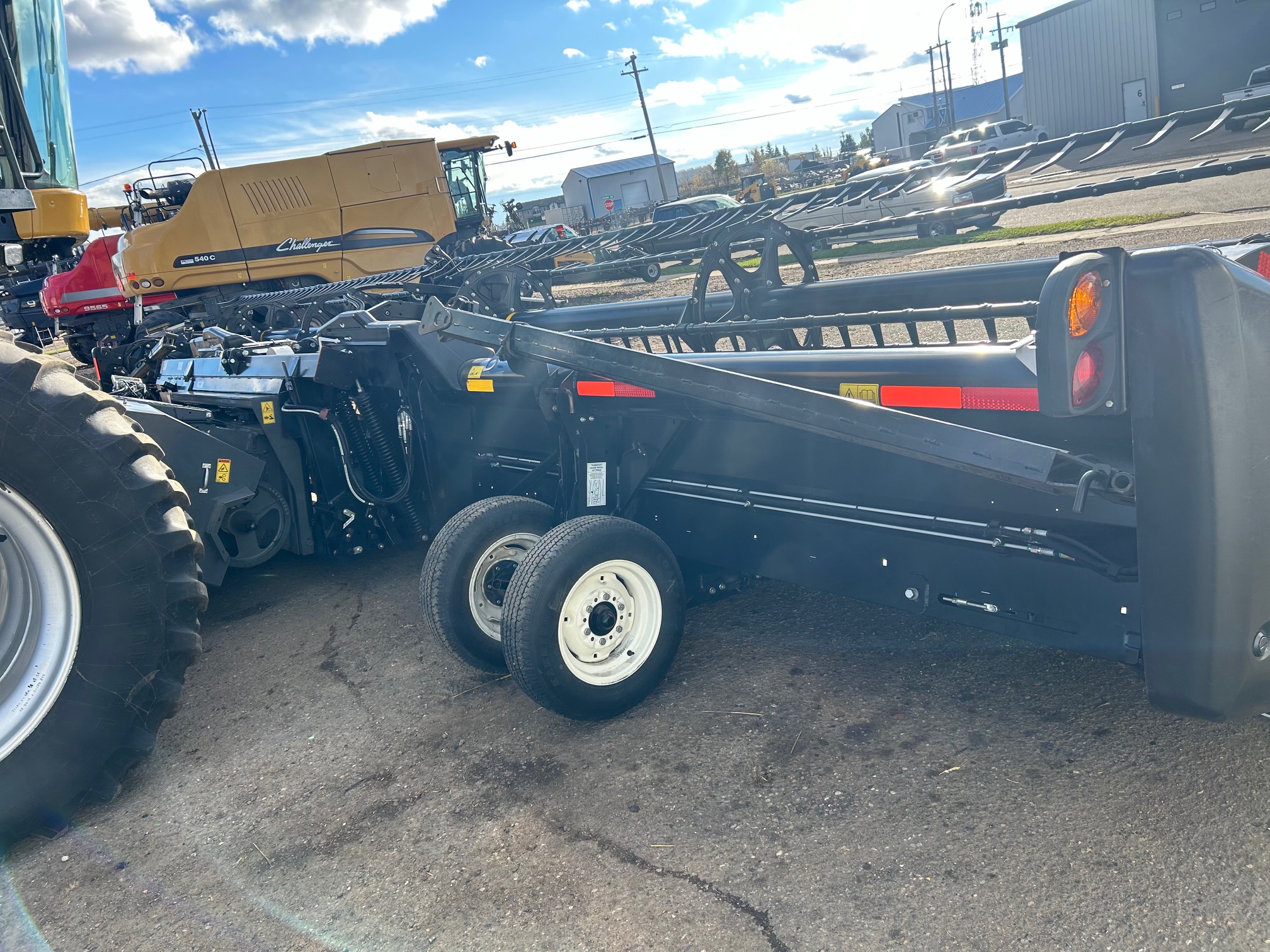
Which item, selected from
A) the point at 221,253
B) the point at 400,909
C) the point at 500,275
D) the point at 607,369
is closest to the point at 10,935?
the point at 400,909

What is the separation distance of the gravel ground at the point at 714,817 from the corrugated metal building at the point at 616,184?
2396 inches

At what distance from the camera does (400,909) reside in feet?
7.62

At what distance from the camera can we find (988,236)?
15359 millimetres

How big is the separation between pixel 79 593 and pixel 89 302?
14.4m

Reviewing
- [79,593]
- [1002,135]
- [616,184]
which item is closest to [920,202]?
[79,593]

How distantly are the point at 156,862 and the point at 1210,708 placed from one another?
2.74 meters

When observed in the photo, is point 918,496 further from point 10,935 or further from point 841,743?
point 10,935

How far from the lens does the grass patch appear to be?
13.2 m

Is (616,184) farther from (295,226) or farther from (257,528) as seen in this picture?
(257,528)

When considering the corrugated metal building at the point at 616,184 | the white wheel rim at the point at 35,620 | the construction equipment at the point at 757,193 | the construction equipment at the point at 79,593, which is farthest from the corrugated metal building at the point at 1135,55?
the white wheel rim at the point at 35,620

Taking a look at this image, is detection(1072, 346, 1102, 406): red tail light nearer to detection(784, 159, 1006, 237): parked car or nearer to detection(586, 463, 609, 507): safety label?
detection(784, 159, 1006, 237): parked car

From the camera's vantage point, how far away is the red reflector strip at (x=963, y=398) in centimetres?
253

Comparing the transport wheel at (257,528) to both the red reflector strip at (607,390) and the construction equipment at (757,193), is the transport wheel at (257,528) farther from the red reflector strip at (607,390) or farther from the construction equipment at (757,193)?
the construction equipment at (757,193)

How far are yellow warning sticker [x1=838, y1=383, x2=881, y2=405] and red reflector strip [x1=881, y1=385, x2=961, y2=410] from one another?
0.02 meters
